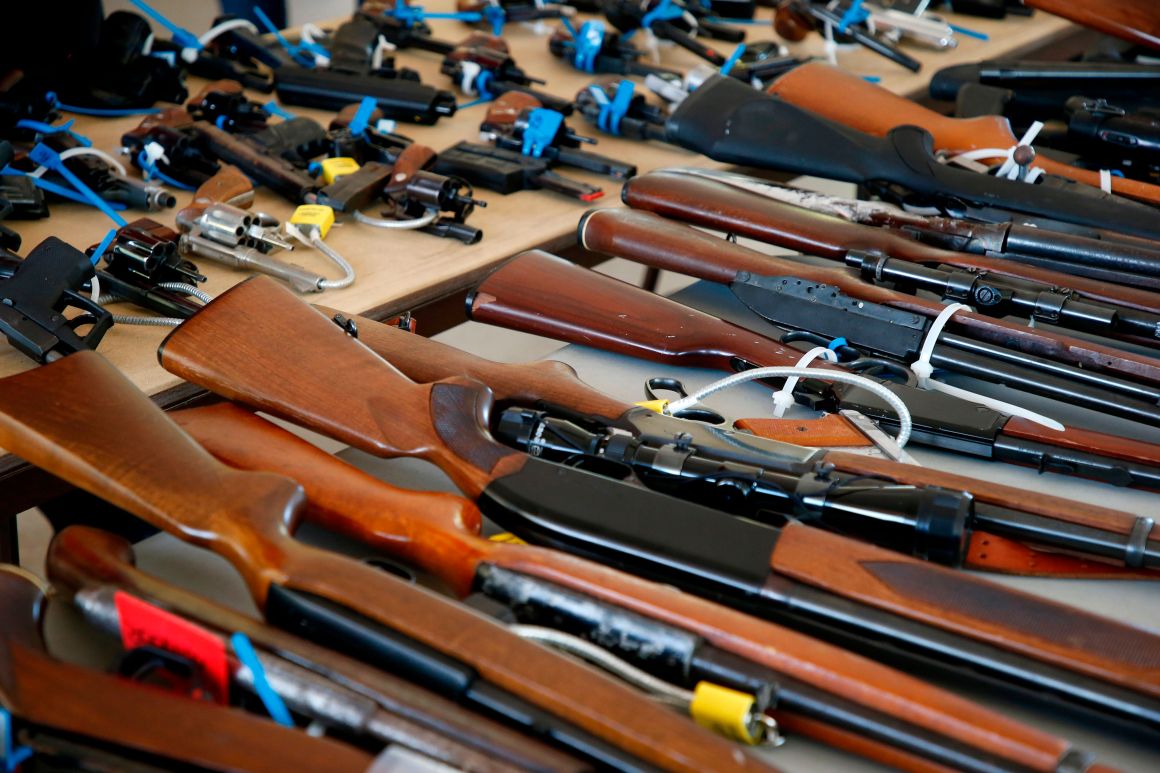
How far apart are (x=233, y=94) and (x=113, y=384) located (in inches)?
52.1

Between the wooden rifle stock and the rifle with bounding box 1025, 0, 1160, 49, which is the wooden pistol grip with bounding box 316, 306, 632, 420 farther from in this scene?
the rifle with bounding box 1025, 0, 1160, 49

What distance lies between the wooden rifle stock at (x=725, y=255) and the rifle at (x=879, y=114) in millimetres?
516

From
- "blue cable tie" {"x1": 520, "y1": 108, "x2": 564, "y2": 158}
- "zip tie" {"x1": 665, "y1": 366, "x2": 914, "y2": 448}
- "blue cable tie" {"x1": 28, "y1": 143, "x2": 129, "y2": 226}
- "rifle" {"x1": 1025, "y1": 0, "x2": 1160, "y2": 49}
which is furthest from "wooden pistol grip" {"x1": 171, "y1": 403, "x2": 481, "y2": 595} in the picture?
"rifle" {"x1": 1025, "y1": 0, "x2": 1160, "y2": 49}

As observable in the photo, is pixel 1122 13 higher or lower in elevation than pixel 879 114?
higher

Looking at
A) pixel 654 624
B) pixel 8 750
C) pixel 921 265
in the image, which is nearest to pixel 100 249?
pixel 8 750

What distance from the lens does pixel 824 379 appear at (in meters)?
1.57

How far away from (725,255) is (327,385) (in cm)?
74

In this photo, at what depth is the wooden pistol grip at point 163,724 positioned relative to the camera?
0.88 metres

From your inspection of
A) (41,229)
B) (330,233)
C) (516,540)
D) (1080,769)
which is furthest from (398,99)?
(1080,769)

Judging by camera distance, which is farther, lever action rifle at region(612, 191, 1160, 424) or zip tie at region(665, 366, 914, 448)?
lever action rifle at region(612, 191, 1160, 424)

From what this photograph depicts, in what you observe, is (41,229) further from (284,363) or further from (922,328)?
(922,328)

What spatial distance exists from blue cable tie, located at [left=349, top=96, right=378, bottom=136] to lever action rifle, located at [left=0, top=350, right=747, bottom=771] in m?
1.17

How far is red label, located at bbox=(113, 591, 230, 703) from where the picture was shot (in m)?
0.99

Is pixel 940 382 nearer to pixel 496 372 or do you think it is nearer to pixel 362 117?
pixel 496 372
